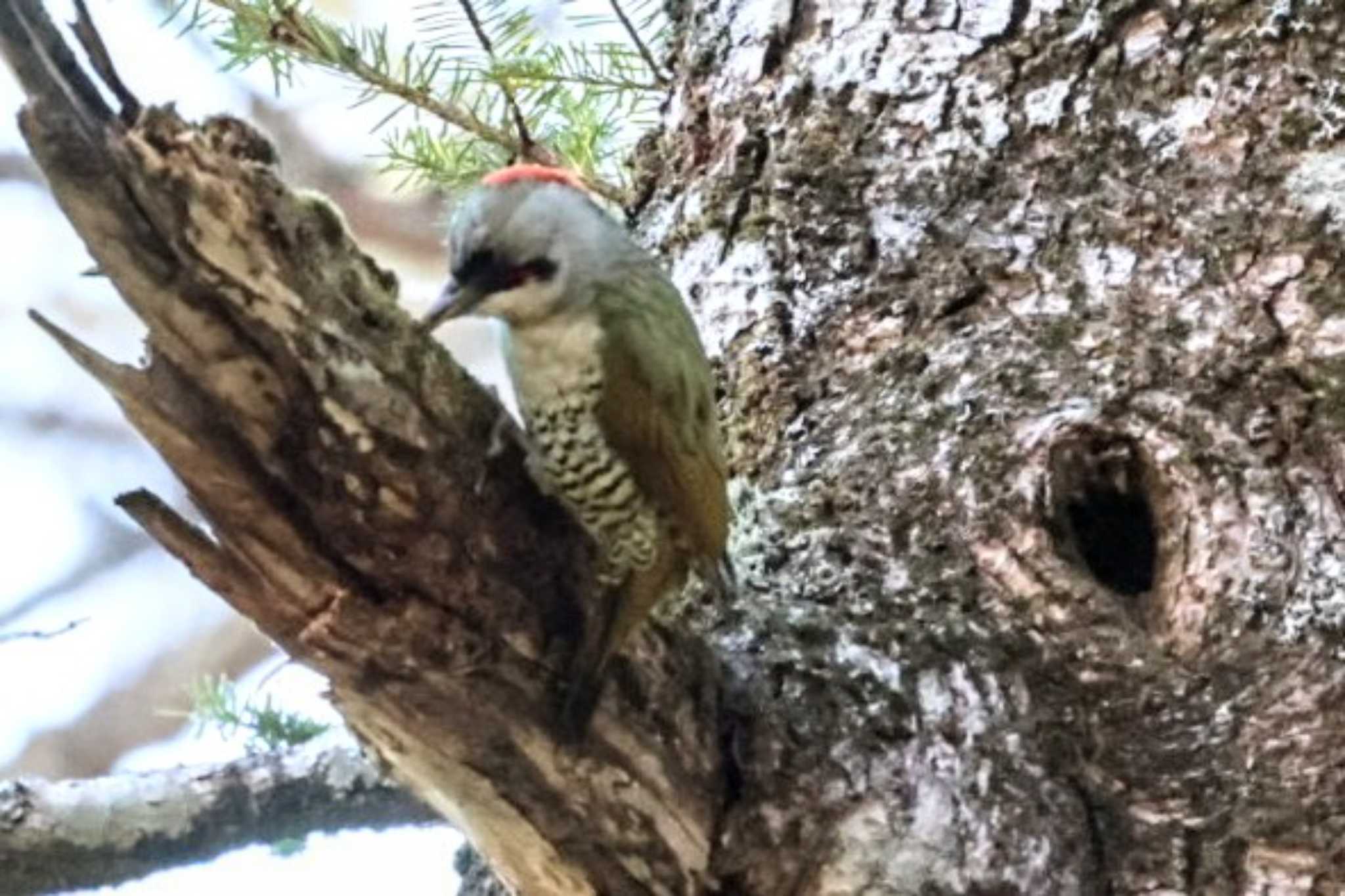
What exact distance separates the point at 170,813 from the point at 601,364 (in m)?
0.53

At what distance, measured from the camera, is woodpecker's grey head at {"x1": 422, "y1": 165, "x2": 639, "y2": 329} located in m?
1.21

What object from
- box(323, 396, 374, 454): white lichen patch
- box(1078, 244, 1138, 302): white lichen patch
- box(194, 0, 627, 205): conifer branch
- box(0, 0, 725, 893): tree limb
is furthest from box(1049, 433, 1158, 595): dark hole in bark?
box(194, 0, 627, 205): conifer branch

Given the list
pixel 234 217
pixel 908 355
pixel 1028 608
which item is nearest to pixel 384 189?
pixel 908 355

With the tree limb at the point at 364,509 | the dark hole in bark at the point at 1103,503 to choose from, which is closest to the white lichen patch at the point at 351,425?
the tree limb at the point at 364,509

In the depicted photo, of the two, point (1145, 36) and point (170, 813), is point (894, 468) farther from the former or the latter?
point (170, 813)

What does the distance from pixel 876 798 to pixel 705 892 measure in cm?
11

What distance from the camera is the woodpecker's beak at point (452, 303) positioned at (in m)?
1.16

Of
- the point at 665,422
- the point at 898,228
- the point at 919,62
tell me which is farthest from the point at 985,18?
the point at 665,422

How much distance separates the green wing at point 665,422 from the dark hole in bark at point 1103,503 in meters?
0.21

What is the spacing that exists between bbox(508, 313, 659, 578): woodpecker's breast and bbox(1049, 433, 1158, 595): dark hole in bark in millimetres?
259

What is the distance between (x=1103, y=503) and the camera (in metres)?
1.25

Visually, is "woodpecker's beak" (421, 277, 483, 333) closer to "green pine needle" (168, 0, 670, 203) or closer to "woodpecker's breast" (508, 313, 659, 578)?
"woodpecker's breast" (508, 313, 659, 578)

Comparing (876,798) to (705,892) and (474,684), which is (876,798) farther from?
(474,684)

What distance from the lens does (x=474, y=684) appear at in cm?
101
